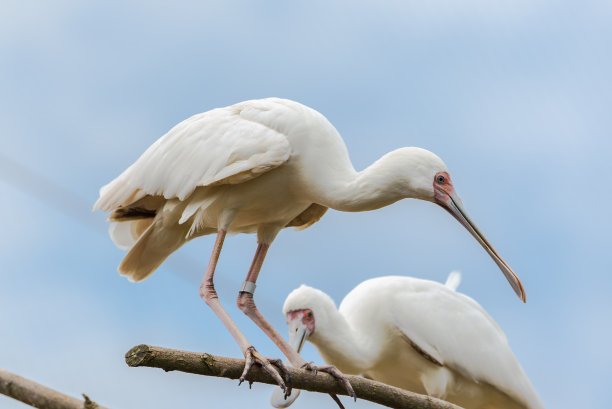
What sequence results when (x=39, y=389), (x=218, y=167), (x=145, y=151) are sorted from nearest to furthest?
(x=39, y=389) → (x=218, y=167) → (x=145, y=151)

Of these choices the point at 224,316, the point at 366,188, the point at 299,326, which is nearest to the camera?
the point at 224,316

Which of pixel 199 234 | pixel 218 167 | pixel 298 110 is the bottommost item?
pixel 199 234

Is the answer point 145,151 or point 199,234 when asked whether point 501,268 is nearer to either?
point 199,234

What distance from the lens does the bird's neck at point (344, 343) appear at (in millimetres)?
8492

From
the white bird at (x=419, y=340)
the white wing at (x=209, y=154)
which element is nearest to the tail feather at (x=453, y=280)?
the white bird at (x=419, y=340)

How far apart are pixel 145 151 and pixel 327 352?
317 centimetres

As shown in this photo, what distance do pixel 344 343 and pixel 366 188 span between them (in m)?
3.05

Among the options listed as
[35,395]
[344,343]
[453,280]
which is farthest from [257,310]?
[453,280]

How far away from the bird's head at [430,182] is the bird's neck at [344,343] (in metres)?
2.79

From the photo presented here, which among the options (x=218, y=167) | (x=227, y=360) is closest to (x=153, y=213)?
(x=218, y=167)

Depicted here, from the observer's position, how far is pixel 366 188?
581 centimetres

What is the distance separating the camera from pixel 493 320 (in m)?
8.79

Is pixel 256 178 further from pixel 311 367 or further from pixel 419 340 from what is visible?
pixel 419 340

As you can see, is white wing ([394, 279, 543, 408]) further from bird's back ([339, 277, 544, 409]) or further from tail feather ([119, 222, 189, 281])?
tail feather ([119, 222, 189, 281])
